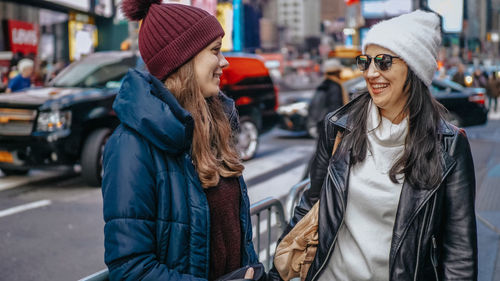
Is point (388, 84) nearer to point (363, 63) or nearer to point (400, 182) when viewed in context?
point (363, 63)

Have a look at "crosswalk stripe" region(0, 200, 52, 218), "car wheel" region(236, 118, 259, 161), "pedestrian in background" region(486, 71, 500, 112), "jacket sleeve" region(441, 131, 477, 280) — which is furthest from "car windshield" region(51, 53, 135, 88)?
"pedestrian in background" region(486, 71, 500, 112)

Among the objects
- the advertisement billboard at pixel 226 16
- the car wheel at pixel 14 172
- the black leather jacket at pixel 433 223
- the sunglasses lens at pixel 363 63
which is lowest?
the car wheel at pixel 14 172

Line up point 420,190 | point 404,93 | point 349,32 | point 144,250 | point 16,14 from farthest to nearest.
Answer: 1. point 349,32
2. point 16,14
3. point 404,93
4. point 420,190
5. point 144,250

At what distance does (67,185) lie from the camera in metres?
8.73

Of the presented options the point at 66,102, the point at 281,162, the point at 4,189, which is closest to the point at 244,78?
the point at 281,162

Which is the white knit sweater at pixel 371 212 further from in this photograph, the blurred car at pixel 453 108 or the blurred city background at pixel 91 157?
the blurred car at pixel 453 108

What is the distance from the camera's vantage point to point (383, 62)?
2.15 m

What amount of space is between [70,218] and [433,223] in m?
5.58

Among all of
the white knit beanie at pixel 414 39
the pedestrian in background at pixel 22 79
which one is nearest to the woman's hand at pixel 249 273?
the white knit beanie at pixel 414 39

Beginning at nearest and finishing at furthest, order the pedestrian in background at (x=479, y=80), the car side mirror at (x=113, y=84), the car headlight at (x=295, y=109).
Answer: the car side mirror at (x=113, y=84) < the car headlight at (x=295, y=109) < the pedestrian in background at (x=479, y=80)

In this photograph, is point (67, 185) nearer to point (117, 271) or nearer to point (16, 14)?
point (117, 271)

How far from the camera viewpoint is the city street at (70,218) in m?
5.12

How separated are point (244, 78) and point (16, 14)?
23086 millimetres

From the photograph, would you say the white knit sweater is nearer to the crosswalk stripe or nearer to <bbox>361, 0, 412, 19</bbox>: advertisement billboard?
the crosswalk stripe
